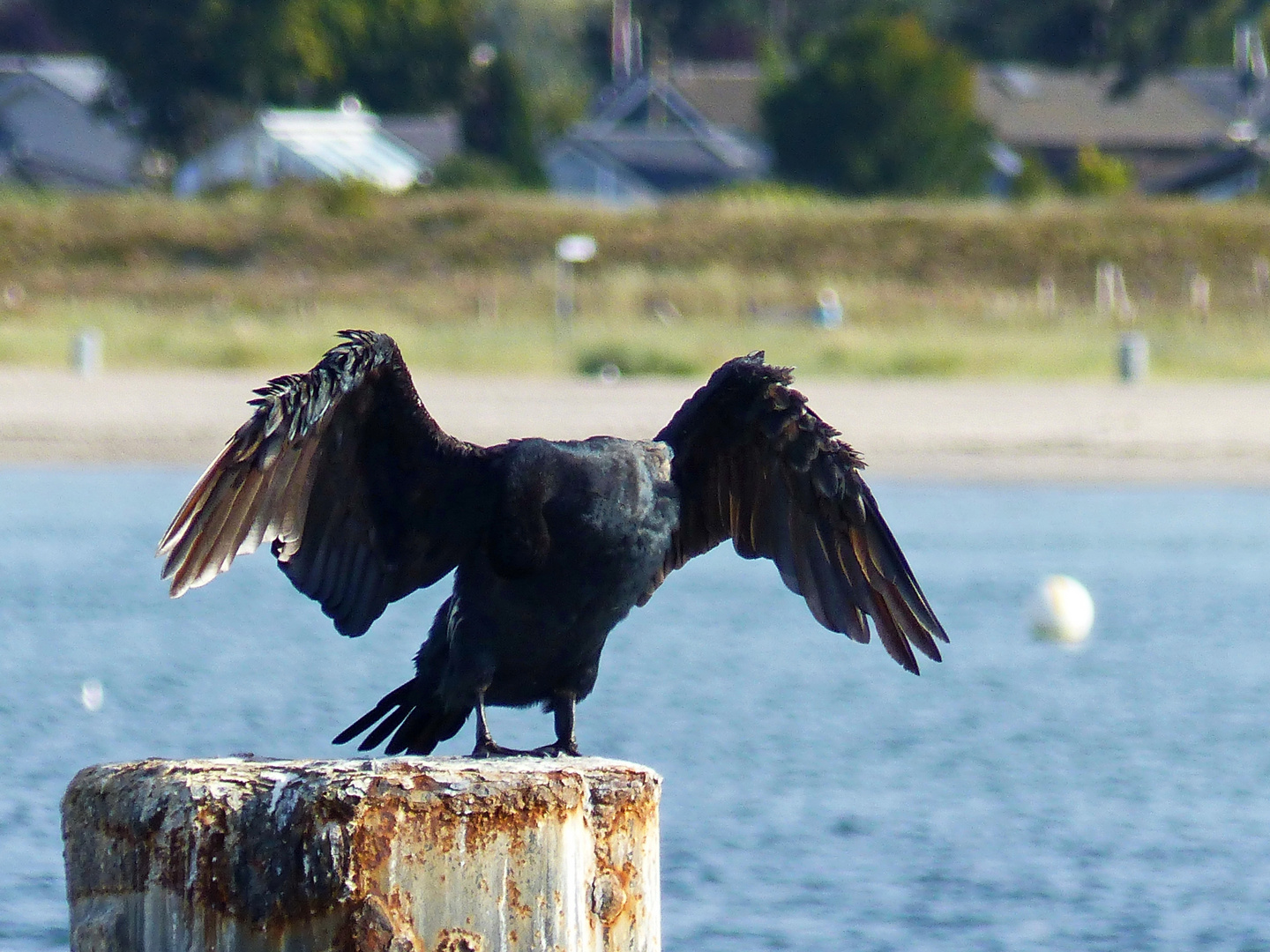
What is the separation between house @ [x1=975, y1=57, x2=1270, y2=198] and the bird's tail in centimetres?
4661

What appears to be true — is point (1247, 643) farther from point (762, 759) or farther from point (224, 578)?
point (224, 578)

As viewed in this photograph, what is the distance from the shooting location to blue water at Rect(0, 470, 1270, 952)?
703cm

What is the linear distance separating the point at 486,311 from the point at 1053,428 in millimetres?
12133

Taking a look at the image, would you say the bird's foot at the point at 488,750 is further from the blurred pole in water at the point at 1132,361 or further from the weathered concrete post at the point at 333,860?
the blurred pole in water at the point at 1132,361

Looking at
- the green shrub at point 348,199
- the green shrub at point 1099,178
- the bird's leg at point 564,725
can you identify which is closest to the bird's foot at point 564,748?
the bird's leg at point 564,725

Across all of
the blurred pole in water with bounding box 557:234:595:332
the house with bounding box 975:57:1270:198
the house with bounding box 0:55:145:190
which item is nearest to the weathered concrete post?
the blurred pole in water with bounding box 557:234:595:332

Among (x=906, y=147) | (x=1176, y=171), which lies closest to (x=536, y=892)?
(x=906, y=147)

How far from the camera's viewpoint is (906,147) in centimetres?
4459

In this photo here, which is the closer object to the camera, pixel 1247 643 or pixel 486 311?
pixel 1247 643

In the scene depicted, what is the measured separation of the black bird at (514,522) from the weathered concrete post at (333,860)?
63 cm

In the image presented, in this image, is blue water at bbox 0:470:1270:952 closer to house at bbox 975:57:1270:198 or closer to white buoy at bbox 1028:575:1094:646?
white buoy at bbox 1028:575:1094:646

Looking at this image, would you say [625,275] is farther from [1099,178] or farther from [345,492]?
[345,492]

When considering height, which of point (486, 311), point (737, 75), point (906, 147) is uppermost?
point (737, 75)

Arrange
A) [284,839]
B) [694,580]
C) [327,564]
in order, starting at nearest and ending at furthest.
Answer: [284,839]
[327,564]
[694,580]
